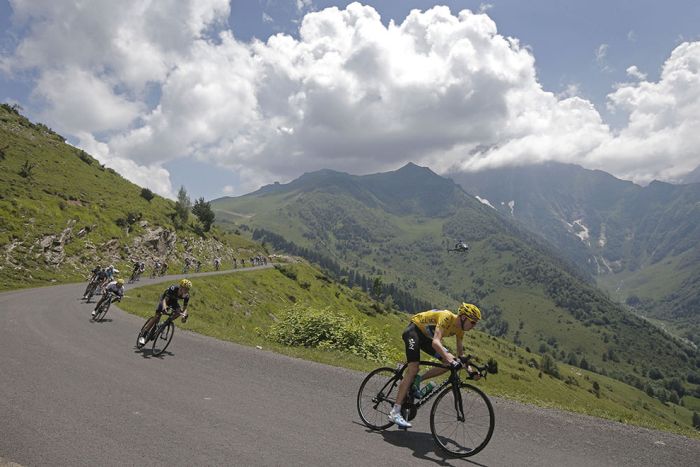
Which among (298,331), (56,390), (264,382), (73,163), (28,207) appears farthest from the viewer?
(73,163)

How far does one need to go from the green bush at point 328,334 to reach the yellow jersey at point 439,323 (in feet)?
37.5

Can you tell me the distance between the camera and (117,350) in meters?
15.9

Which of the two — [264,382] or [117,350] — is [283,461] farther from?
[117,350]

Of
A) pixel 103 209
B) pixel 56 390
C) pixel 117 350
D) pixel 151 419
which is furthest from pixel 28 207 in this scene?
pixel 151 419

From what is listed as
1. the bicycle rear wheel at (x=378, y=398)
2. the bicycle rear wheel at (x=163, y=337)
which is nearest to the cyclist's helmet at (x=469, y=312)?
the bicycle rear wheel at (x=378, y=398)

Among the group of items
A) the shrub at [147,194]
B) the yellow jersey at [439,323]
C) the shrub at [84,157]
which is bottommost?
the yellow jersey at [439,323]

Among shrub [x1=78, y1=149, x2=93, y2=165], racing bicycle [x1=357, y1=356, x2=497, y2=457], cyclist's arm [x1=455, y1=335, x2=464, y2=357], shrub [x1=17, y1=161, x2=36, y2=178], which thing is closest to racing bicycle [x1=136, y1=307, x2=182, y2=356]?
racing bicycle [x1=357, y1=356, x2=497, y2=457]

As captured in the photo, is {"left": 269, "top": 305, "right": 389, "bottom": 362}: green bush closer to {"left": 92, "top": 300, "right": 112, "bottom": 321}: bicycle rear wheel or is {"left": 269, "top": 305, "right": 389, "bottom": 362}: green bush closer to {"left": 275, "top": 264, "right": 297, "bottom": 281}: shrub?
{"left": 92, "top": 300, "right": 112, "bottom": 321}: bicycle rear wheel

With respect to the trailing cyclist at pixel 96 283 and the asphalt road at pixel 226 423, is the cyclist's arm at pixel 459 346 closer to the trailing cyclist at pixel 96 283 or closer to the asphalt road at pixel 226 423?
the asphalt road at pixel 226 423

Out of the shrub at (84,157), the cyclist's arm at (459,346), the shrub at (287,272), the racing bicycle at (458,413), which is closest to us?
the racing bicycle at (458,413)

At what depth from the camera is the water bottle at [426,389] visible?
9.12 metres

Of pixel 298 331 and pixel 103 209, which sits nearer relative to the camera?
pixel 298 331

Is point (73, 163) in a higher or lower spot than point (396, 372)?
higher

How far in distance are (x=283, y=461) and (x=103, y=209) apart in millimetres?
62580
